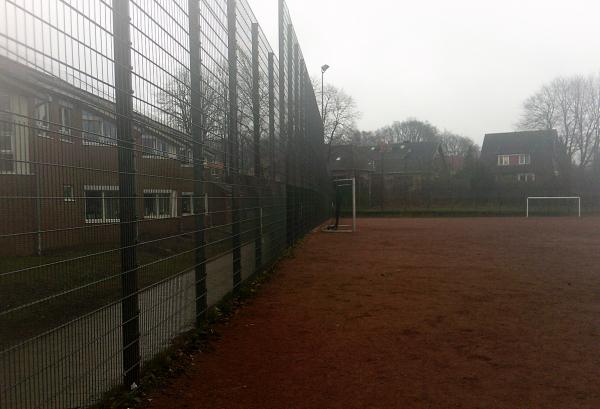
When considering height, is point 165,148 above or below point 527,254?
above

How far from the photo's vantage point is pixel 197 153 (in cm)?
450

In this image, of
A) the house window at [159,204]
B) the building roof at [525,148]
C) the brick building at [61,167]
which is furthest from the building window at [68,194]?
the building roof at [525,148]

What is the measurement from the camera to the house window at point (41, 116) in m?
2.23

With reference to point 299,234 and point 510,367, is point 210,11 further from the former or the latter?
point 299,234

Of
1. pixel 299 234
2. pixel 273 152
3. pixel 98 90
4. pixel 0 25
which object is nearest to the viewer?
pixel 0 25

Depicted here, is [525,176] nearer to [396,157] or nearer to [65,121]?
[396,157]

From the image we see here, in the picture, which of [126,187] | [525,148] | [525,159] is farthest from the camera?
[525,159]

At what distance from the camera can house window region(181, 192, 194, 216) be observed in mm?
4082

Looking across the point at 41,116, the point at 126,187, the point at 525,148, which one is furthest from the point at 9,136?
the point at 525,148

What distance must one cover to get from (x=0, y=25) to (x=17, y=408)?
1520 millimetres

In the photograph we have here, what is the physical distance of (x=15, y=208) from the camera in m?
2.05

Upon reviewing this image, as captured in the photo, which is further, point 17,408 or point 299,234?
point 299,234

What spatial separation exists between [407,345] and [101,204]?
274 cm

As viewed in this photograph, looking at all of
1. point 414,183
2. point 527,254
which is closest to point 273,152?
point 527,254
